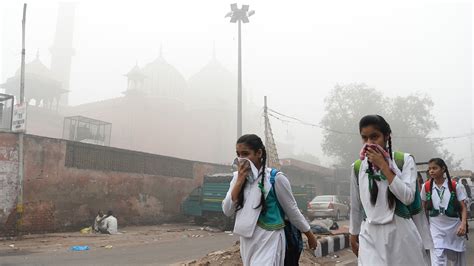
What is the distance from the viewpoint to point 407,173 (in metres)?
2.62

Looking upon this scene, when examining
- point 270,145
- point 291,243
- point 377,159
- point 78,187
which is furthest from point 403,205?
point 270,145

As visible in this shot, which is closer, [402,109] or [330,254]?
[330,254]

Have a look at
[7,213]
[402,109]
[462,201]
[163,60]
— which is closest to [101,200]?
[7,213]

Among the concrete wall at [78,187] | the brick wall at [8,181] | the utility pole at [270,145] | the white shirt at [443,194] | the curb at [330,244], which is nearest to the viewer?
the white shirt at [443,194]

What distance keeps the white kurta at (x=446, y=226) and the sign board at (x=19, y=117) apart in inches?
469

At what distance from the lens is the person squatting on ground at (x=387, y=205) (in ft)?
8.27

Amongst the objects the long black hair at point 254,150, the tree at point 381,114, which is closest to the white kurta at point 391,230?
the long black hair at point 254,150

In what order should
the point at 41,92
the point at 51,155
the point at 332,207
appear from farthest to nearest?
the point at 41,92 → the point at 332,207 → the point at 51,155

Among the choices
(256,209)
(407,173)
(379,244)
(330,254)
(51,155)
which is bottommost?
(330,254)

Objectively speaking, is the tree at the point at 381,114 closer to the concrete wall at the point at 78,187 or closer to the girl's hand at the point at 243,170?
the concrete wall at the point at 78,187

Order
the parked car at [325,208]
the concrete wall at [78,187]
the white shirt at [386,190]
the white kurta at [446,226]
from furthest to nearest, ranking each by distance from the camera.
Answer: the parked car at [325,208]
the concrete wall at [78,187]
the white kurta at [446,226]
the white shirt at [386,190]

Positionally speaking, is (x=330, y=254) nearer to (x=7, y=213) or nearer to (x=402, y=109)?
(x=7, y=213)

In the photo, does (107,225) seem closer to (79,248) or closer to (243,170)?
(79,248)

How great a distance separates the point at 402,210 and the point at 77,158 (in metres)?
15.0
